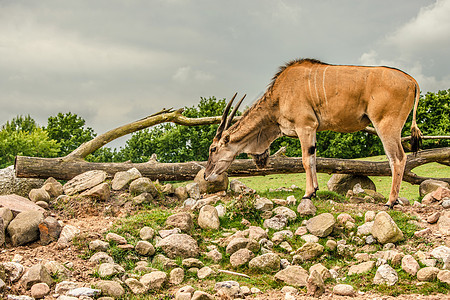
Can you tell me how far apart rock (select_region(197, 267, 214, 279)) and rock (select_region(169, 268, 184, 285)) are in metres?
0.28

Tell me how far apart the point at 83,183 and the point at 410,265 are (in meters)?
7.79

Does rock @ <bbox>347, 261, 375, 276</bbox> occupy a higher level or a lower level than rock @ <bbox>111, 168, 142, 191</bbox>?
lower

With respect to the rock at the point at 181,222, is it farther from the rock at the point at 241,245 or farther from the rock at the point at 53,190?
the rock at the point at 53,190

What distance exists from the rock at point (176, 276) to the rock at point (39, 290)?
168 cm

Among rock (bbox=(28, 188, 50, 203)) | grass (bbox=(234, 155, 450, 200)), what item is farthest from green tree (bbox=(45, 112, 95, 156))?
rock (bbox=(28, 188, 50, 203))

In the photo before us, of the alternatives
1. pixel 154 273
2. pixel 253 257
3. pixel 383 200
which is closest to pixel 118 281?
pixel 154 273

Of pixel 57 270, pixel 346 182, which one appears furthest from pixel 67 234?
pixel 346 182

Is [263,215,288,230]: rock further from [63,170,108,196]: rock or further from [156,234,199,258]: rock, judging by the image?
[63,170,108,196]: rock

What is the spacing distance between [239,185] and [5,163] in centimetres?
1694

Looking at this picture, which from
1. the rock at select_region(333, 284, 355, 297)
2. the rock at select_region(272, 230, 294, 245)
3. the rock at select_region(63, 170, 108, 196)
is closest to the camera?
the rock at select_region(333, 284, 355, 297)

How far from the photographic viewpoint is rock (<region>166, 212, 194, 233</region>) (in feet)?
25.8

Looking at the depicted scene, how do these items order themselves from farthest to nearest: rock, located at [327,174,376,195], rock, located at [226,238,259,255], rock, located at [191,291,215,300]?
rock, located at [327,174,376,195] < rock, located at [226,238,259,255] < rock, located at [191,291,215,300]

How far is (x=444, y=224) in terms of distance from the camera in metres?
7.61

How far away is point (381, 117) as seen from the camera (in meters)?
8.69
